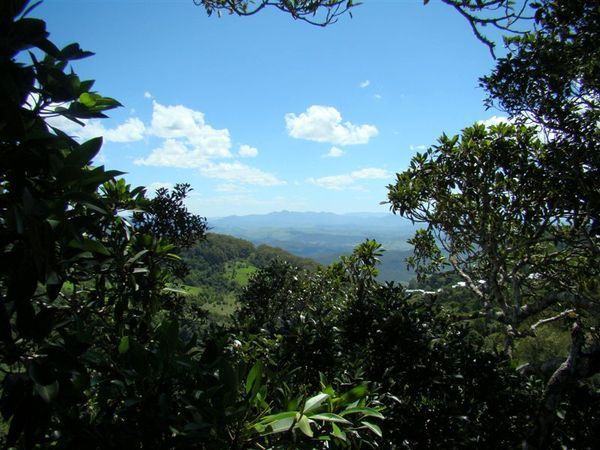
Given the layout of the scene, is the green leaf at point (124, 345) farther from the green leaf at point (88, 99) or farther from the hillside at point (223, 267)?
the hillside at point (223, 267)

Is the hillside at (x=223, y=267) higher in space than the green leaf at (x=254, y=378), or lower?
lower

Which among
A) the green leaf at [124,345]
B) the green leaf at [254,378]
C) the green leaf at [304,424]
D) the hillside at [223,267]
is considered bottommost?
the hillside at [223,267]

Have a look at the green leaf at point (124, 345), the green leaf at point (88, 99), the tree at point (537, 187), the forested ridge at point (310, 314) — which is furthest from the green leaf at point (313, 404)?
the tree at point (537, 187)

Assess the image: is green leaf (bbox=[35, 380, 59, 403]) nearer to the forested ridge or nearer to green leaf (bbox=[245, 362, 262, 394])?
the forested ridge

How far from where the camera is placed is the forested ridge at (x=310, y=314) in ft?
3.72

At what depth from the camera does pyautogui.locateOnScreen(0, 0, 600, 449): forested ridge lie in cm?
113

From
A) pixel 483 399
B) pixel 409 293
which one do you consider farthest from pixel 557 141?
pixel 483 399

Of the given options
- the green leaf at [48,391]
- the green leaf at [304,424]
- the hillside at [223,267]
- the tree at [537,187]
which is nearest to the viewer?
the green leaf at [48,391]

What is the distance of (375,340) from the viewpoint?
336 cm

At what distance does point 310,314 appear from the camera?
141 inches

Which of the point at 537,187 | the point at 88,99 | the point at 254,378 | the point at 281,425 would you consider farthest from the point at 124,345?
the point at 537,187

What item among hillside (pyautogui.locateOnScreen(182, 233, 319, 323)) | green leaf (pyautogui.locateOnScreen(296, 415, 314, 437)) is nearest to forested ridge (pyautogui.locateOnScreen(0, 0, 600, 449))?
green leaf (pyautogui.locateOnScreen(296, 415, 314, 437))

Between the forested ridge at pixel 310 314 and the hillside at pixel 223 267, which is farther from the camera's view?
the hillside at pixel 223 267

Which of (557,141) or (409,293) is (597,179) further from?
(409,293)
